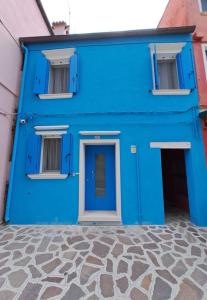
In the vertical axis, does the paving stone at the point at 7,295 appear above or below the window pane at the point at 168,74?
below

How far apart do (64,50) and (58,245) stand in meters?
5.93

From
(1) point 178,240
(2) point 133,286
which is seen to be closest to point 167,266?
A: (2) point 133,286

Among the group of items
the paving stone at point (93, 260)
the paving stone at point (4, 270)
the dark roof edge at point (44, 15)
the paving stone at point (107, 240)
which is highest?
the dark roof edge at point (44, 15)

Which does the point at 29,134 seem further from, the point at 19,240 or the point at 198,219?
the point at 198,219

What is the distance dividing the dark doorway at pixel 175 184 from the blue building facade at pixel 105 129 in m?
0.96

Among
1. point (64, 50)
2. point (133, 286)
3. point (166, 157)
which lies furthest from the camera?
point (166, 157)

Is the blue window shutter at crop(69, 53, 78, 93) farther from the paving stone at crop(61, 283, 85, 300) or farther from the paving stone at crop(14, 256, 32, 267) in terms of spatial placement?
the paving stone at crop(61, 283, 85, 300)

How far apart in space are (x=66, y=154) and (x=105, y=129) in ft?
4.77

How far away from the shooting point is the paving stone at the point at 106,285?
230 centimetres

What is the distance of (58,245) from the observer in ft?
11.6

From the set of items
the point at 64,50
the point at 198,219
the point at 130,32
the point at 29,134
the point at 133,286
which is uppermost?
the point at 130,32

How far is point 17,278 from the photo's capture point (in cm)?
257

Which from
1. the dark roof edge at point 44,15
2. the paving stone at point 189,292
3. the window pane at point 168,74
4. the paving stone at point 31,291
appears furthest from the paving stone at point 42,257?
the dark roof edge at point 44,15

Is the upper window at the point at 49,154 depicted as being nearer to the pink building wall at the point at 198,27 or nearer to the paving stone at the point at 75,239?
the paving stone at the point at 75,239
